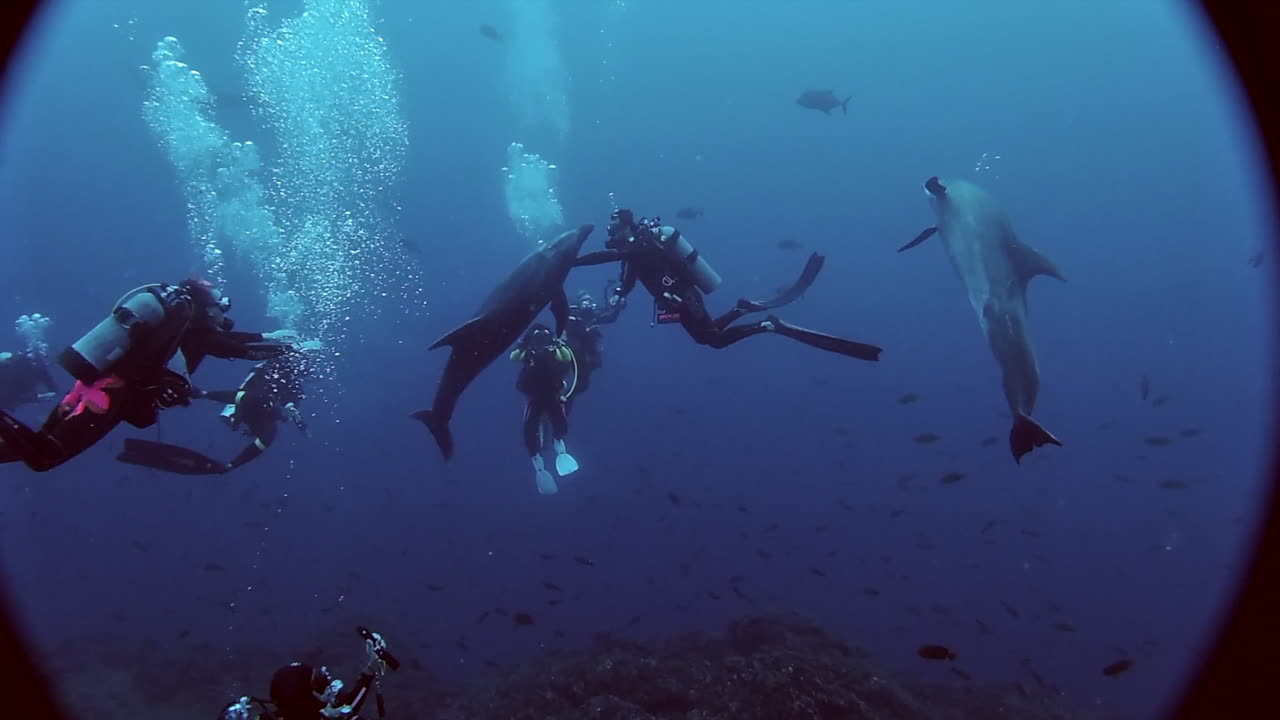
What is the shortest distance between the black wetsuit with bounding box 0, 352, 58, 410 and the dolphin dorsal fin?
17006 mm

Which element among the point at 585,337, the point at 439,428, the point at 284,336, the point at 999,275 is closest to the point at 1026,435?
the point at 999,275

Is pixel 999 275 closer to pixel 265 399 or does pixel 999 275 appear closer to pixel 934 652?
pixel 934 652

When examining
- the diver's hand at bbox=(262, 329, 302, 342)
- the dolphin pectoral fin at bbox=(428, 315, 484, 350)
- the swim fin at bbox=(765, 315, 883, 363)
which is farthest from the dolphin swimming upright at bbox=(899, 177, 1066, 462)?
the diver's hand at bbox=(262, 329, 302, 342)

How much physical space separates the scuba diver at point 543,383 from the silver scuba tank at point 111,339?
4703 mm

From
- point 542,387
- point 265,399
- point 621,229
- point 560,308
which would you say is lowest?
point 265,399

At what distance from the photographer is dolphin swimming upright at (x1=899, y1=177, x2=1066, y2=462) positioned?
19.5 ft

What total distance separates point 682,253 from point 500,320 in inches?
106

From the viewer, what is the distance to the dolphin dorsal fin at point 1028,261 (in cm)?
753

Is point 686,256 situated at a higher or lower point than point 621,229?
lower

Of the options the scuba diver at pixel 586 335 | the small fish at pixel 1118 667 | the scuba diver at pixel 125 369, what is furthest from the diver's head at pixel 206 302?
the small fish at pixel 1118 667

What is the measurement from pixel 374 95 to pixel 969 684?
61893 millimetres

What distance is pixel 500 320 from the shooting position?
21.7 feet

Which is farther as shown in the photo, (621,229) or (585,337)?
(585,337)

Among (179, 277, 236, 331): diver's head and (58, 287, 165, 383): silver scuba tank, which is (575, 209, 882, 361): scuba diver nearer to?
(179, 277, 236, 331): diver's head
